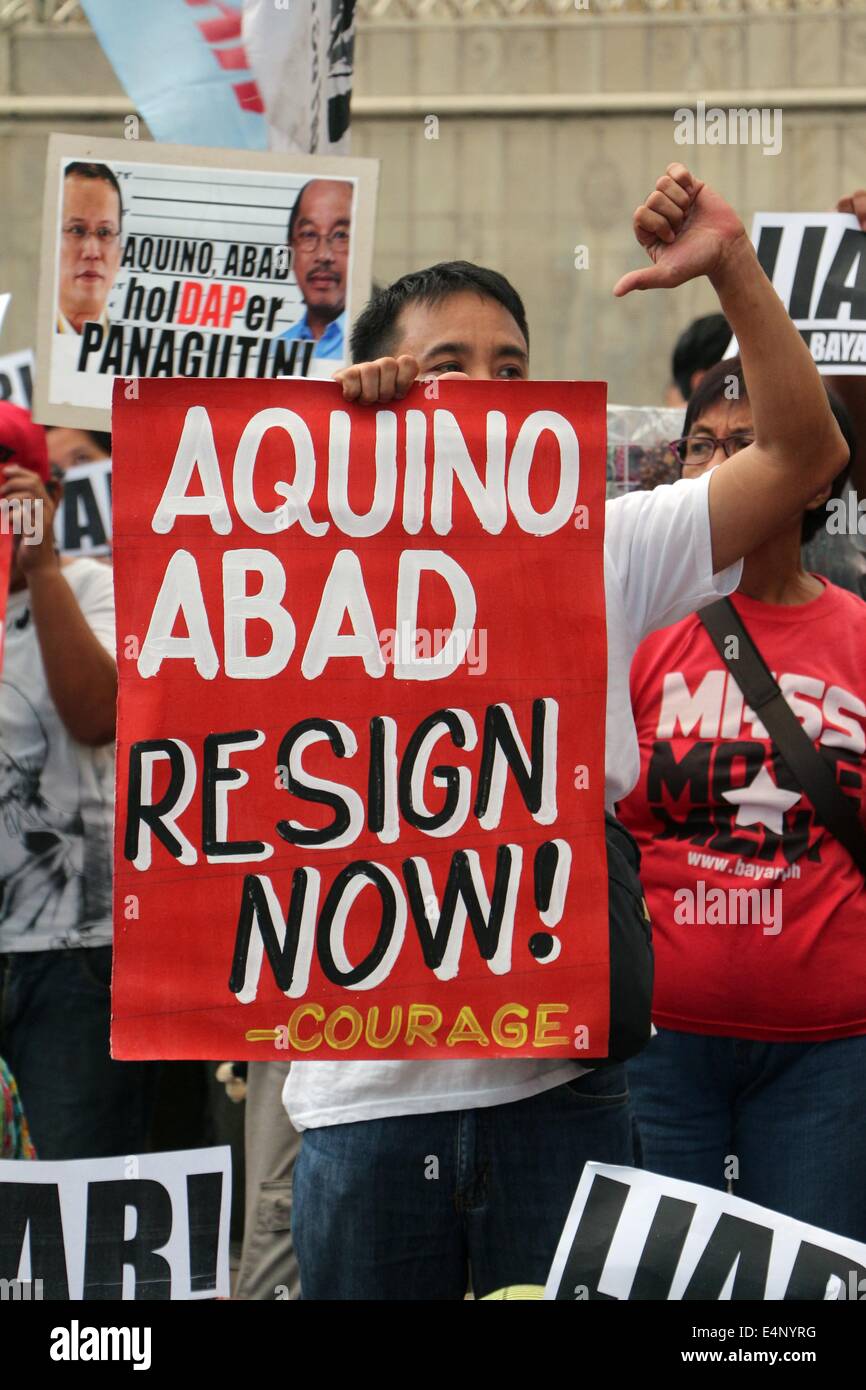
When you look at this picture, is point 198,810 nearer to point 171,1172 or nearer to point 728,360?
point 171,1172

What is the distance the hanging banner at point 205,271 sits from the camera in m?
3.36

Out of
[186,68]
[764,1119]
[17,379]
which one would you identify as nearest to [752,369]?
[764,1119]

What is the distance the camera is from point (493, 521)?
217 centimetres

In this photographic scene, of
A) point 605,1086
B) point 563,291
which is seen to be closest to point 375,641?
point 605,1086

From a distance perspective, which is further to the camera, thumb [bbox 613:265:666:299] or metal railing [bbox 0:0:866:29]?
metal railing [bbox 0:0:866:29]

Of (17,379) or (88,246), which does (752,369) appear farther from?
(17,379)

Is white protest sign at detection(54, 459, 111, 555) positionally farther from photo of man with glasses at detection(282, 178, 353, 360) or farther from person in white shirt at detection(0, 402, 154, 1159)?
photo of man with glasses at detection(282, 178, 353, 360)

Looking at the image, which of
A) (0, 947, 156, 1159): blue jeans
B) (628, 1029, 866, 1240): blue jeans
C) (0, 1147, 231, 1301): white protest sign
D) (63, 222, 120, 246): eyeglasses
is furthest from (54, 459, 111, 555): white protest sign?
(628, 1029, 866, 1240): blue jeans

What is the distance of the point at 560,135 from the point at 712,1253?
9.51m

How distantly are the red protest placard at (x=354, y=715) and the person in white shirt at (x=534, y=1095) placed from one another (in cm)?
7

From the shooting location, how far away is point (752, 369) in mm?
2076

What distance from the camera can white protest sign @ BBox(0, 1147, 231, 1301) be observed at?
2.49 m

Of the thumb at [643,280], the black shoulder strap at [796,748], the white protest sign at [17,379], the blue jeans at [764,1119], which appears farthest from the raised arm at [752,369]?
the white protest sign at [17,379]

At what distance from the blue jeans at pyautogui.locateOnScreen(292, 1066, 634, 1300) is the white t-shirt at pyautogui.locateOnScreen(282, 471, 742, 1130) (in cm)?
2
